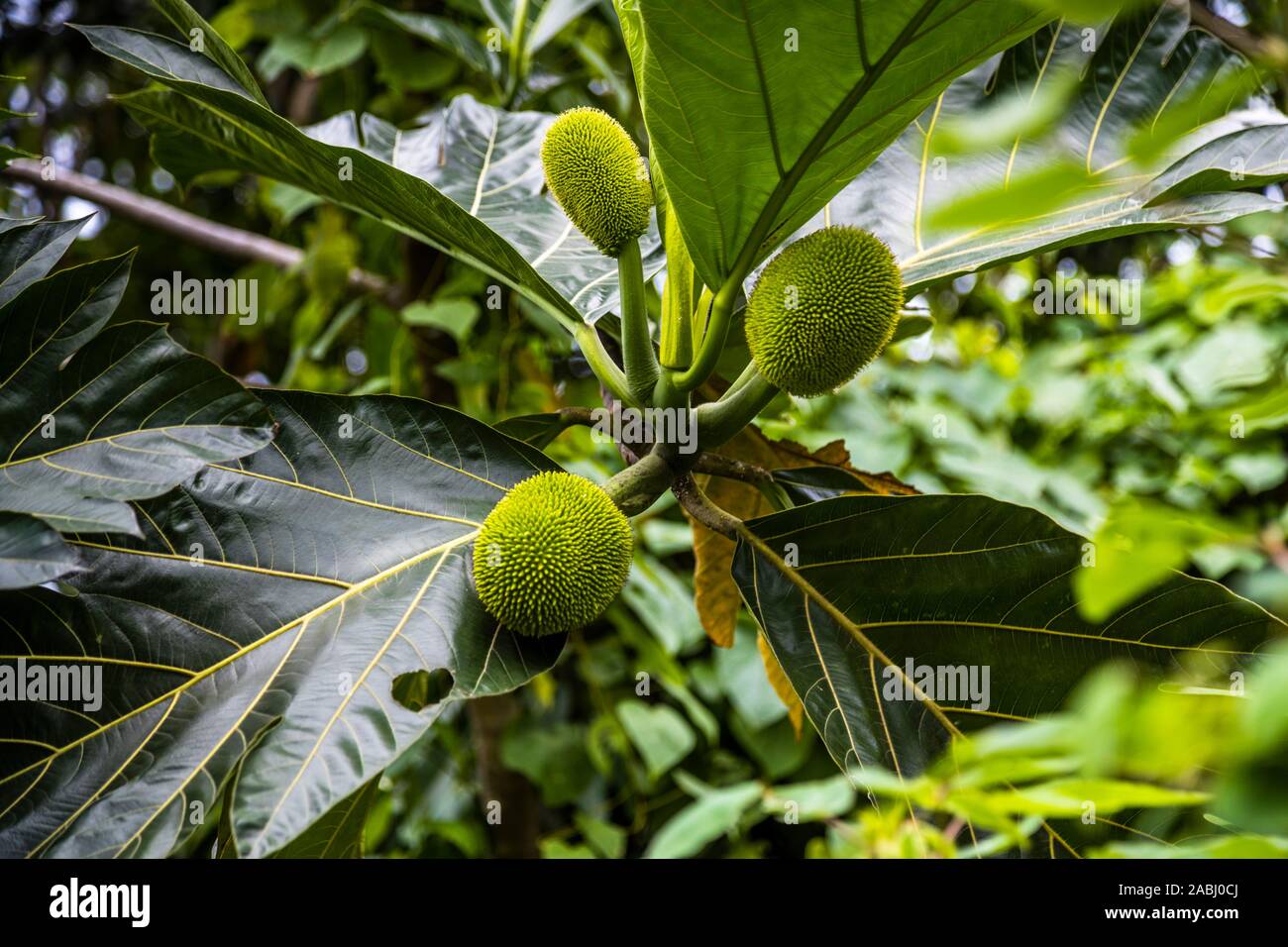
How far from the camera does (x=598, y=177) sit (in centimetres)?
75

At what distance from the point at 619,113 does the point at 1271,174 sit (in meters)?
1.24

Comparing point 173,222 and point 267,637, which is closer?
point 267,637

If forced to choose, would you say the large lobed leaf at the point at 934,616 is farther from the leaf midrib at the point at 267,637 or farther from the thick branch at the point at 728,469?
the leaf midrib at the point at 267,637

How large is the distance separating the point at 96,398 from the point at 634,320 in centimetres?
42

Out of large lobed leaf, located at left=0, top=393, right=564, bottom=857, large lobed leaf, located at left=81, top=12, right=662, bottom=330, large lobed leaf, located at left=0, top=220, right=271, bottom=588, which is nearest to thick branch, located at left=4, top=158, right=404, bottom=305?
large lobed leaf, located at left=81, top=12, right=662, bottom=330

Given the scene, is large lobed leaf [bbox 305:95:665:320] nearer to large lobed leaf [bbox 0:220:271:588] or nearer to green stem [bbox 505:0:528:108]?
large lobed leaf [bbox 0:220:271:588]

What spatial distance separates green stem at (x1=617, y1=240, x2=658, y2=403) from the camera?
782 mm

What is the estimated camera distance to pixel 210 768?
64cm

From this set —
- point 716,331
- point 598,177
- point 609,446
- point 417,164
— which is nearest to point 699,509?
point 716,331

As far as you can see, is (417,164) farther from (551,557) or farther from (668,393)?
(551,557)

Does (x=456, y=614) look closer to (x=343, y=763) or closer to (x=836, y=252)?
(x=343, y=763)

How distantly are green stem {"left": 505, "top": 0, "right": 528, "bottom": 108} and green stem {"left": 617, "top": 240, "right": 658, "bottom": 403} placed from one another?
43.4 inches

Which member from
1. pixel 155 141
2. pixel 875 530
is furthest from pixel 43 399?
pixel 875 530

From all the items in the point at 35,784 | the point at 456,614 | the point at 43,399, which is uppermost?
the point at 43,399
